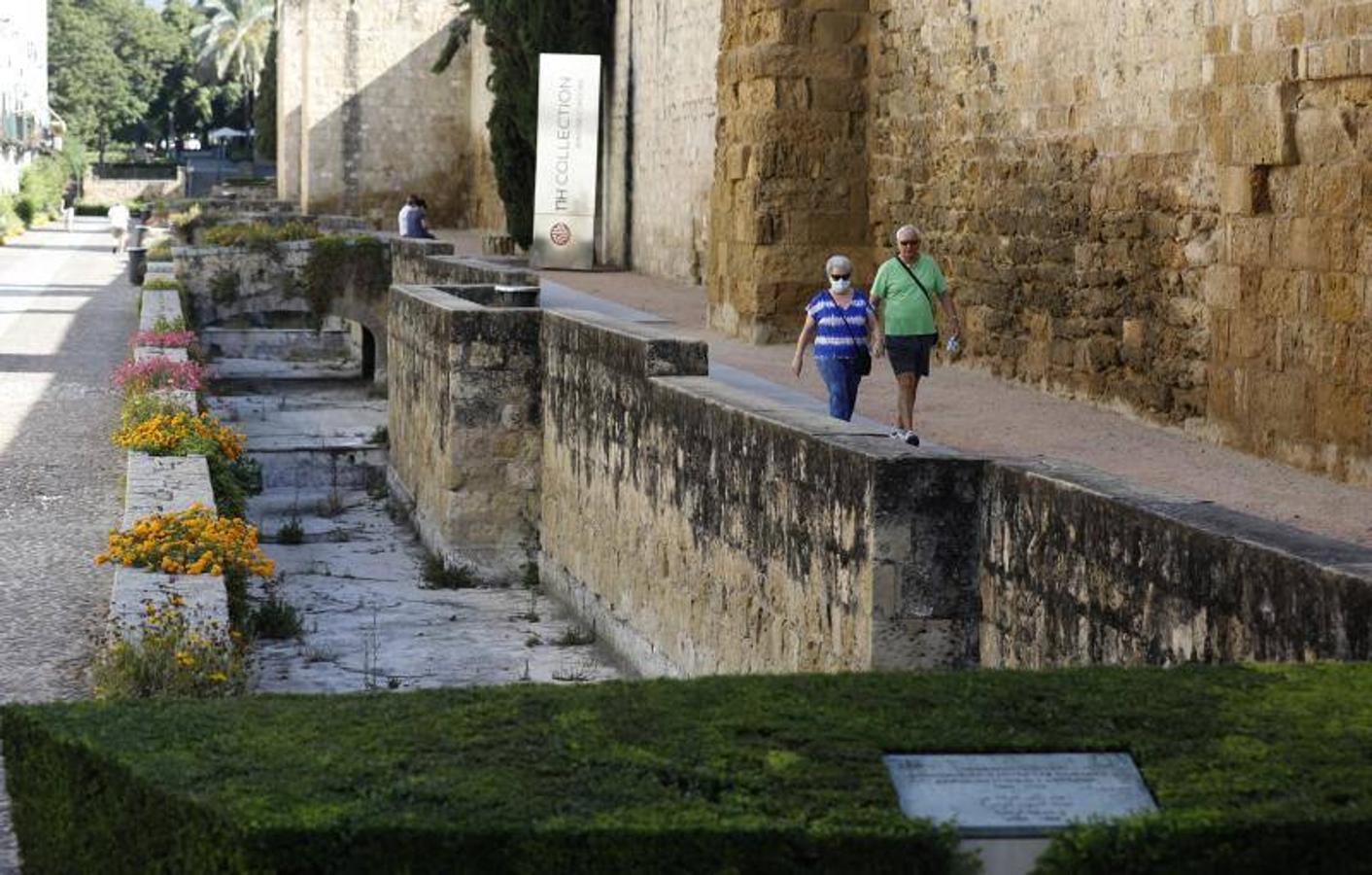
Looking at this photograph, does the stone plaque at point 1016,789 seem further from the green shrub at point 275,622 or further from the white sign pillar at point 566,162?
the white sign pillar at point 566,162

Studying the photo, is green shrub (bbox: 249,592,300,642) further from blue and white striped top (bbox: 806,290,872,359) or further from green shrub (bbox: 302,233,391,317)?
green shrub (bbox: 302,233,391,317)

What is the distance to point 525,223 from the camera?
3297cm

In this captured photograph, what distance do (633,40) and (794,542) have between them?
20683 mm

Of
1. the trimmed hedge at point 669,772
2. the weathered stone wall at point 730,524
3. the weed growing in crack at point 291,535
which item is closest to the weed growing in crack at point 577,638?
the weathered stone wall at point 730,524

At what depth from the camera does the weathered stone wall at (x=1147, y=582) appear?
5570 millimetres

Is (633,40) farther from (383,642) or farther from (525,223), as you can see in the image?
(383,642)

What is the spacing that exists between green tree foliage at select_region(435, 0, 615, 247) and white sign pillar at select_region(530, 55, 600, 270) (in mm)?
2059

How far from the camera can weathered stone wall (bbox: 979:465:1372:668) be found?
5570 mm

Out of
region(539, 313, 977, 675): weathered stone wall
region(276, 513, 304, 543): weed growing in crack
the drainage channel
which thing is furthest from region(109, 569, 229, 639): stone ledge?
region(276, 513, 304, 543): weed growing in crack

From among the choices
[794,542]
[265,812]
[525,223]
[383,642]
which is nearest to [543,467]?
[383,642]

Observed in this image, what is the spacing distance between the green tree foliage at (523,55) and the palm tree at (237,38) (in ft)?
182

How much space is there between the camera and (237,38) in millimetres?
91188

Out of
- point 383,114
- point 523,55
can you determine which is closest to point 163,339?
point 523,55

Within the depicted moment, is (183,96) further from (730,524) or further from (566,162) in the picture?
(730,524)
